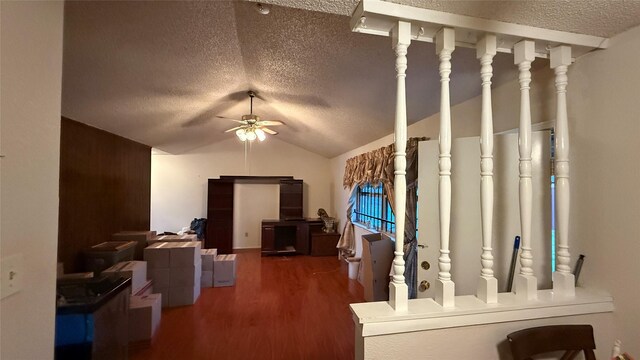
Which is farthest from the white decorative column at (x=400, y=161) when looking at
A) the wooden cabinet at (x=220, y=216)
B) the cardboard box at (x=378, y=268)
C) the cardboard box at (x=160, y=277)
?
the wooden cabinet at (x=220, y=216)

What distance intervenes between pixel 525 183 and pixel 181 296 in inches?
139

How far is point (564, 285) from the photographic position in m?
1.15

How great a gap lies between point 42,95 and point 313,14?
4.62ft

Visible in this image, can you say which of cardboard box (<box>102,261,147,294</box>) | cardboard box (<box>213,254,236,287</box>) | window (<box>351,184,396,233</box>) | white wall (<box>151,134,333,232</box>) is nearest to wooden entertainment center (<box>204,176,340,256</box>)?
white wall (<box>151,134,333,232</box>)

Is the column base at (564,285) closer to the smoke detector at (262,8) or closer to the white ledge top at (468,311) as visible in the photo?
the white ledge top at (468,311)

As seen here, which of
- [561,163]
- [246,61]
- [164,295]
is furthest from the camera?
[164,295]

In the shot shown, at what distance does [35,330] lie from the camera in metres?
0.88

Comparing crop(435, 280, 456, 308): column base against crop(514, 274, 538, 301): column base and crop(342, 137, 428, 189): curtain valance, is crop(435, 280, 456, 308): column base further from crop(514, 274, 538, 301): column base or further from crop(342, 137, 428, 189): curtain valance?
crop(342, 137, 428, 189): curtain valance

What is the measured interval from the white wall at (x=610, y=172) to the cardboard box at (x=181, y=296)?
3.53 m

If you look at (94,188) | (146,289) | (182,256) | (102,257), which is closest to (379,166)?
(182,256)

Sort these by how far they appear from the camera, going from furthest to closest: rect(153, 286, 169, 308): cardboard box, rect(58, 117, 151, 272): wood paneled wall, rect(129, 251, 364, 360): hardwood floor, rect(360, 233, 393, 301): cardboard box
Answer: rect(153, 286, 169, 308): cardboard box → rect(360, 233, 393, 301): cardboard box → rect(58, 117, 151, 272): wood paneled wall → rect(129, 251, 364, 360): hardwood floor

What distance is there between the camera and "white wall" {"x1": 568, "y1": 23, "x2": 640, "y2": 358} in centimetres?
107

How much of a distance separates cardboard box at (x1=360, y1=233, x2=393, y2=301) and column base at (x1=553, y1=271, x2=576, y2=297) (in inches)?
74.0

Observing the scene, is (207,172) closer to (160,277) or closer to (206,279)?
(206,279)
